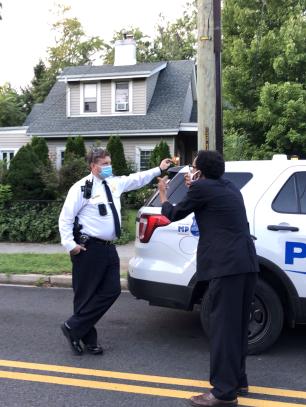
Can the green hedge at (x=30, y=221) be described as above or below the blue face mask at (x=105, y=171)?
below

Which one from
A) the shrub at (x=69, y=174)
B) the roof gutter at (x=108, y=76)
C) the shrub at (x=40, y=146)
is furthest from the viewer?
the roof gutter at (x=108, y=76)

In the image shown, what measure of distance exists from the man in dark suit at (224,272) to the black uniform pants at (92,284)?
4.14 ft

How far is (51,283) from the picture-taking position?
8398 mm

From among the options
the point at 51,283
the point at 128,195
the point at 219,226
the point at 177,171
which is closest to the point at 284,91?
the point at 128,195

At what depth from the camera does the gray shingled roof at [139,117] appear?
22.2 meters

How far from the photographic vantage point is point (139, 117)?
75.5 feet

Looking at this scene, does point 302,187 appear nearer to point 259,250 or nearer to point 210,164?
point 259,250

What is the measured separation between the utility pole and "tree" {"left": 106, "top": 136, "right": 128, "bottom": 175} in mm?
13109

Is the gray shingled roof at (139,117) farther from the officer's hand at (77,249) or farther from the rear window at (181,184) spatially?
the officer's hand at (77,249)

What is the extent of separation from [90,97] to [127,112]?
6.15ft

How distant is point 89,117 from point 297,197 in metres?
19.6

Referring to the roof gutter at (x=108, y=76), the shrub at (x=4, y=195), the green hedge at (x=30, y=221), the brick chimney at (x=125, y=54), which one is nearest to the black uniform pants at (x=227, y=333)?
the green hedge at (x=30, y=221)

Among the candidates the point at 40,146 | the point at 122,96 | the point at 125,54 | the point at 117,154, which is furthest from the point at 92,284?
the point at 125,54

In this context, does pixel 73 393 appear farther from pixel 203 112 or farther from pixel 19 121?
pixel 19 121
